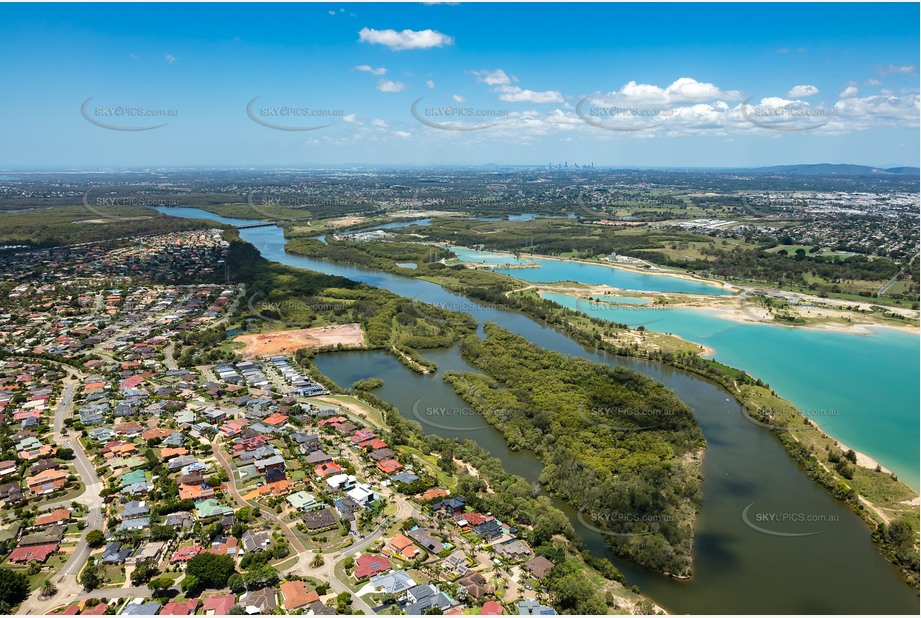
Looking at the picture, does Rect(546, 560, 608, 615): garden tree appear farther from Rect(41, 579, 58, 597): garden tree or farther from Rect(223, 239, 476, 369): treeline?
Rect(223, 239, 476, 369): treeline

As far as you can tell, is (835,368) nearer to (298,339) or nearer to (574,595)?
(574,595)

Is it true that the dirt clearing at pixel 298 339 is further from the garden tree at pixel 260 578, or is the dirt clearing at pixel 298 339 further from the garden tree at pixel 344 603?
the garden tree at pixel 344 603

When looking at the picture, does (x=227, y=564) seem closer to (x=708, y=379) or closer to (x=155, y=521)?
(x=155, y=521)

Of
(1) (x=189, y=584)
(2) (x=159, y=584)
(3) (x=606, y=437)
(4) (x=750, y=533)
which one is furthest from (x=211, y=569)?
(4) (x=750, y=533)

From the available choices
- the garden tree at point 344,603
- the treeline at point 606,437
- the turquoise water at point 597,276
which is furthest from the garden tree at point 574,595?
the turquoise water at point 597,276

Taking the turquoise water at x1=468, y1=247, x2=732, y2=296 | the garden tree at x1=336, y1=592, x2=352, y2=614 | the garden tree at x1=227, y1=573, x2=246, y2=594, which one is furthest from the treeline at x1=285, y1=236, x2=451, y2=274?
the garden tree at x1=336, y1=592, x2=352, y2=614

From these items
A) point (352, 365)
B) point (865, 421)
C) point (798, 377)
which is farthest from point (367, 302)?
point (865, 421)

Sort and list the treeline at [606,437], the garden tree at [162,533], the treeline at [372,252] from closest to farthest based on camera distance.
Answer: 1. the garden tree at [162,533]
2. the treeline at [606,437]
3. the treeline at [372,252]
